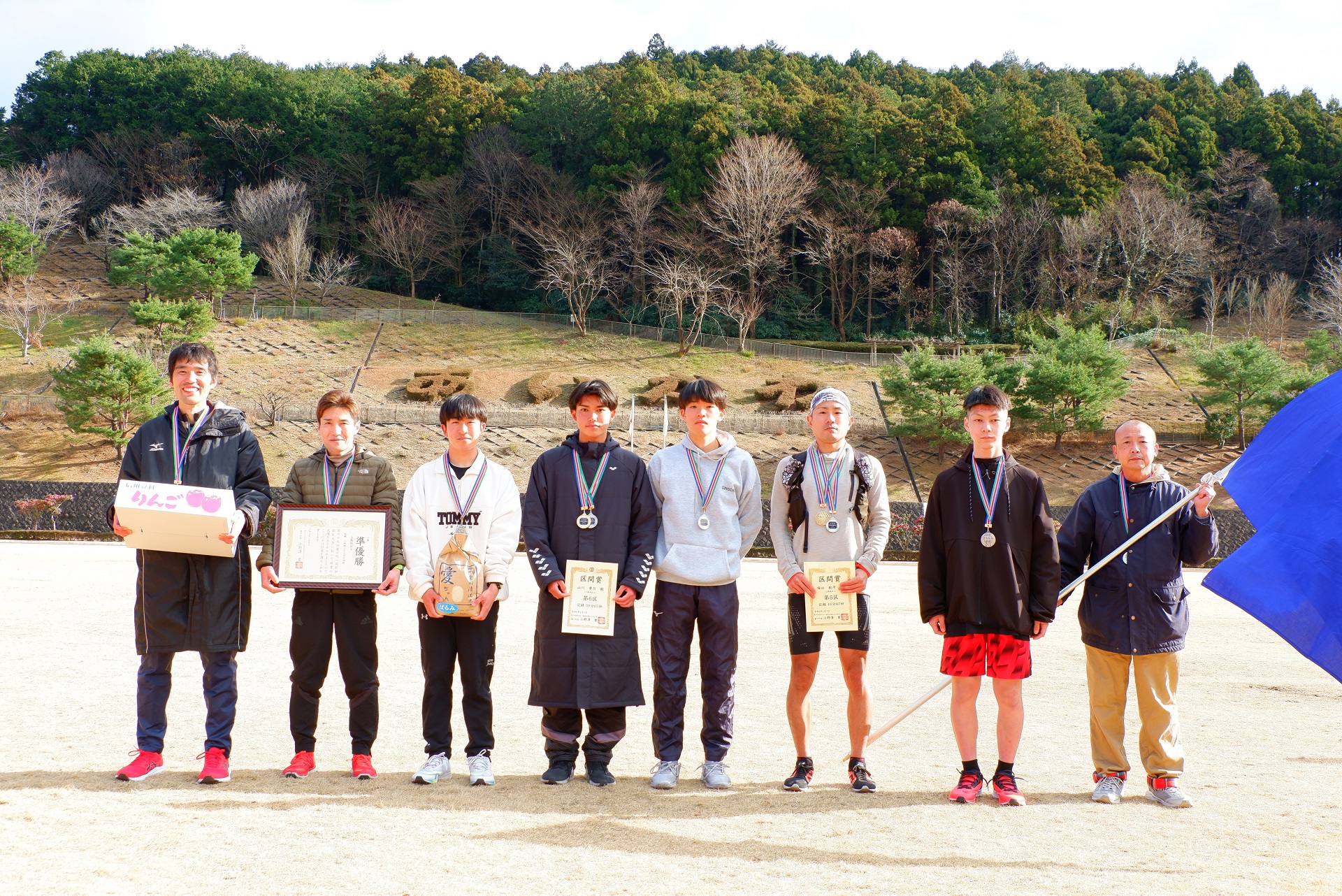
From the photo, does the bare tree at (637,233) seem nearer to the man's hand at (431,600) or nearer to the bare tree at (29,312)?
the bare tree at (29,312)

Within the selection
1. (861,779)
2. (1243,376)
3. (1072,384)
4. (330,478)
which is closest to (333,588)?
(330,478)

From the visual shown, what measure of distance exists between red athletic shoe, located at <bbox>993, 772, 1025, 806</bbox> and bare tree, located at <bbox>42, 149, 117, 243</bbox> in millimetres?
54736

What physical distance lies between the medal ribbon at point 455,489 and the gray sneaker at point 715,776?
1709mm

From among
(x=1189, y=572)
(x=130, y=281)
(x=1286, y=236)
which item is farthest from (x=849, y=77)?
(x=1189, y=572)

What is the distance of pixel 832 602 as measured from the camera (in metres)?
4.63

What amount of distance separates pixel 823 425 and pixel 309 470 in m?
2.62

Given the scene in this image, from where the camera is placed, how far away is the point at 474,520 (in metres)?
4.75

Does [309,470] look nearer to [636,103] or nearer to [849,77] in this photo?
[636,103]

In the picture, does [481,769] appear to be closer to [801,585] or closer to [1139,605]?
[801,585]

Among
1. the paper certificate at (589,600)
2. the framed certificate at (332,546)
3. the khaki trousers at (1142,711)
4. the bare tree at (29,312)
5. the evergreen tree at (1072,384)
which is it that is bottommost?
the khaki trousers at (1142,711)

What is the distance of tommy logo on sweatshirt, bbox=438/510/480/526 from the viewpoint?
4750 millimetres

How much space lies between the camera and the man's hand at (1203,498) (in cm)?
456

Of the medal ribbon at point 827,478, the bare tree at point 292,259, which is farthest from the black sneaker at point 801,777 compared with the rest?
the bare tree at point 292,259

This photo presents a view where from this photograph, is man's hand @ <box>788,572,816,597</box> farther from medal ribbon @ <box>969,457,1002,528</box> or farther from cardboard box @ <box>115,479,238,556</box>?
cardboard box @ <box>115,479,238,556</box>
